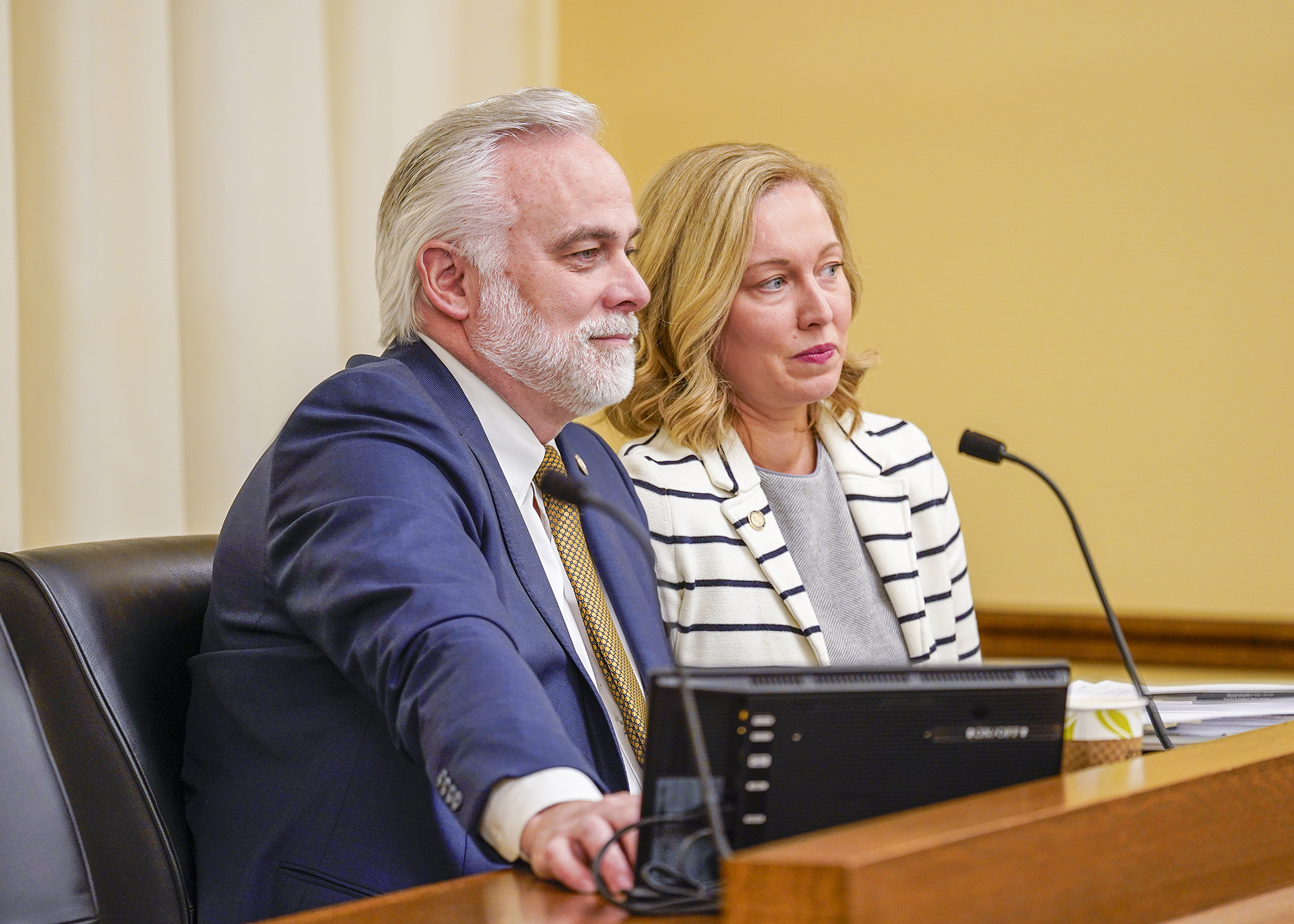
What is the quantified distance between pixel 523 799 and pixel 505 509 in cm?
47

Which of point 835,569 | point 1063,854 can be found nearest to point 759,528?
point 835,569

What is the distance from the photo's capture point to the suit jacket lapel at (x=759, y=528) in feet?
5.84

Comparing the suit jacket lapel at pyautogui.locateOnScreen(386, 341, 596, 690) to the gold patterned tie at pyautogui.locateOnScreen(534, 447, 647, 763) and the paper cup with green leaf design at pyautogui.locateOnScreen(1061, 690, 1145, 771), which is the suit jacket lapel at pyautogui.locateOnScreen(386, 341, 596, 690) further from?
the paper cup with green leaf design at pyautogui.locateOnScreen(1061, 690, 1145, 771)

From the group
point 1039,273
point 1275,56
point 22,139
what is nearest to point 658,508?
point 22,139

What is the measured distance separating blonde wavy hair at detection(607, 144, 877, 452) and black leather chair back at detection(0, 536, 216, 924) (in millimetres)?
845

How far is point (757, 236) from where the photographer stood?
1925 millimetres

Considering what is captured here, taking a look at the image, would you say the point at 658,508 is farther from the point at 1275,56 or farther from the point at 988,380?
the point at 1275,56

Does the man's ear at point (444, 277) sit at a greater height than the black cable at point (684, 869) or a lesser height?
greater

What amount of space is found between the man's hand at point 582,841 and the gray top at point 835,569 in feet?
3.18

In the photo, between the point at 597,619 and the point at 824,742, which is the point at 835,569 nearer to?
the point at 597,619

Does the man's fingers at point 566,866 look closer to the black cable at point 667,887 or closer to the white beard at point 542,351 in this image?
the black cable at point 667,887

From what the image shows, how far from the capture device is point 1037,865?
28.1 inches

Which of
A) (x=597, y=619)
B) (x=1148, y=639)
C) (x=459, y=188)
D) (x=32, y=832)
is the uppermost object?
(x=459, y=188)

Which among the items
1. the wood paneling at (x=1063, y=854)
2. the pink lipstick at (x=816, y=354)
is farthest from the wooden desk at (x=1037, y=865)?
the pink lipstick at (x=816, y=354)
